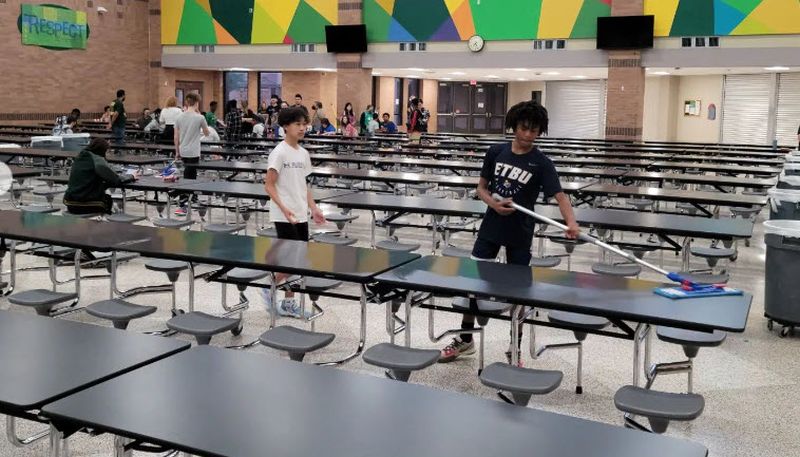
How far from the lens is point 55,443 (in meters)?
2.64

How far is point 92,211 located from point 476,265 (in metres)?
4.82

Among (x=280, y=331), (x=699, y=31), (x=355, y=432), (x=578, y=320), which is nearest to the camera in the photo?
(x=355, y=432)

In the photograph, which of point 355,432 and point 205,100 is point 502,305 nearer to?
point 355,432

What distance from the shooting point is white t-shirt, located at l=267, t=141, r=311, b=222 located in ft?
19.7

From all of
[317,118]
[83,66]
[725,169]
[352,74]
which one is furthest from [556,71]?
[83,66]

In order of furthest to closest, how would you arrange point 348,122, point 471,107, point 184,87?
point 471,107 → point 184,87 → point 348,122

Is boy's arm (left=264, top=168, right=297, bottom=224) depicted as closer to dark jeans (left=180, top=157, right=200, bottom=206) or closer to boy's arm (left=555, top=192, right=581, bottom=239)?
boy's arm (left=555, top=192, right=581, bottom=239)

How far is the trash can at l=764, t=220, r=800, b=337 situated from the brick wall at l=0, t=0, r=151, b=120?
22236 mm

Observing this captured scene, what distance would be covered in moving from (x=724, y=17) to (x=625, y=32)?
7.60 feet

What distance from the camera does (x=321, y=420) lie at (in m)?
2.47

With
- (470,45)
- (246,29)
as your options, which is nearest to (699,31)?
(470,45)

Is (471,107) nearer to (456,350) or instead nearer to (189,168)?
(189,168)

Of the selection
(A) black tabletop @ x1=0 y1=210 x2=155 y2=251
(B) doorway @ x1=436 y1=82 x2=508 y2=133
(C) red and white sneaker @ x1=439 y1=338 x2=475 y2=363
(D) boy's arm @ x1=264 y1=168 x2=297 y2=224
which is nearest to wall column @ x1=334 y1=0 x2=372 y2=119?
(B) doorway @ x1=436 y1=82 x2=508 y2=133

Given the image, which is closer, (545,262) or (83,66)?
(545,262)
